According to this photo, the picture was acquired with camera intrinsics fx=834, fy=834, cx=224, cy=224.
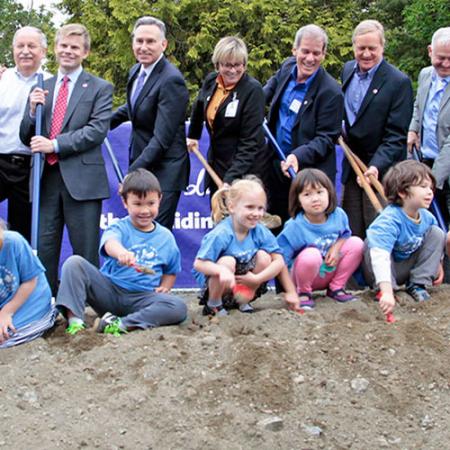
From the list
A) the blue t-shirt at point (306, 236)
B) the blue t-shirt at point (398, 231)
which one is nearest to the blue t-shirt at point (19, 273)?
the blue t-shirt at point (306, 236)

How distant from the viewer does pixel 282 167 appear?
5941 mm

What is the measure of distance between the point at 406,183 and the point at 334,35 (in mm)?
9666

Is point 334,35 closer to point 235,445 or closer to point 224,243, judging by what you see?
point 224,243

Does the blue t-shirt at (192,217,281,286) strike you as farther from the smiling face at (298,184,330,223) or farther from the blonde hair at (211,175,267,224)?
the smiling face at (298,184,330,223)

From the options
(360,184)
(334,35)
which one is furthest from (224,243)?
(334,35)

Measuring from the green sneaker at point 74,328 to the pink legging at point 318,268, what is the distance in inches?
57.9

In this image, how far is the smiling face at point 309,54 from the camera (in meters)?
5.96

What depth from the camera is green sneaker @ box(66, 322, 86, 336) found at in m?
4.81

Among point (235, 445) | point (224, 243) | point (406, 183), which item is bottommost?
point (235, 445)

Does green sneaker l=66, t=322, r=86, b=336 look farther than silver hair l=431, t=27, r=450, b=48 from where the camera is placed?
No

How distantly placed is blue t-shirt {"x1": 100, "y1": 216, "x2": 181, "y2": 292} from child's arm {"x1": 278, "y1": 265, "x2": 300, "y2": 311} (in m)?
0.73

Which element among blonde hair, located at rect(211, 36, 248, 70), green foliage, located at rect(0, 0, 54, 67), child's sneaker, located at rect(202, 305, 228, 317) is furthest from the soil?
green foliage, located at rect(0, 0, 54, 67)

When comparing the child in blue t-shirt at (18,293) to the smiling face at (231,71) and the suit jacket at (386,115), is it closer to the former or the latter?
the smiling face at (231,71)

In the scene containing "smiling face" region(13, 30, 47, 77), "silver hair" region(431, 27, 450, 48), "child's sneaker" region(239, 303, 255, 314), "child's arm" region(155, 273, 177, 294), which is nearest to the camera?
"child's arm" region(155, 273, 177, 294)
